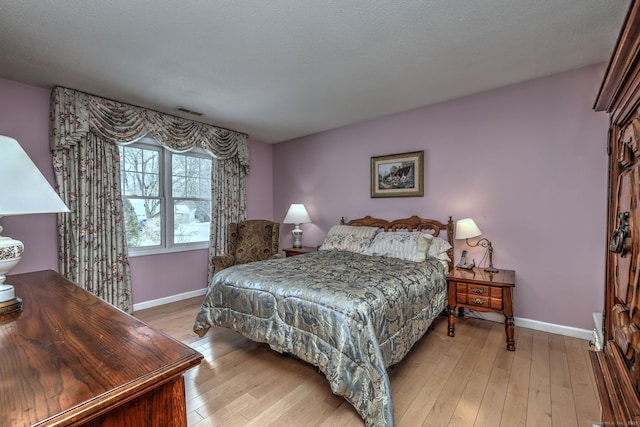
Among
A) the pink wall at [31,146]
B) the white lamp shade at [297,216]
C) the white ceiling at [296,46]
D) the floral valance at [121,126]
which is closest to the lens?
the white ceiling at [296,46]

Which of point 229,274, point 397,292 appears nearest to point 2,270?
point 229,274

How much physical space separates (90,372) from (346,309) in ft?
4.09

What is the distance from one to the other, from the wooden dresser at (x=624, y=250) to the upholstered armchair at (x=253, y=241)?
329 centimetres

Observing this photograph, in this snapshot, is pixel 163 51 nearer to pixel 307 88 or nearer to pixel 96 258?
pixel 307 88

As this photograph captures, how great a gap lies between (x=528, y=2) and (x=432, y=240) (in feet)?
6.76

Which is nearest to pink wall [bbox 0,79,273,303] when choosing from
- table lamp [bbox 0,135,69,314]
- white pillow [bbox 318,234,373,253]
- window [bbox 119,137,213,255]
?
window [bbox 119,137,213,255]

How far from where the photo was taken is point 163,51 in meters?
2.18

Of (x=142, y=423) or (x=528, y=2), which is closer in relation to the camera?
(x=142, y=423)

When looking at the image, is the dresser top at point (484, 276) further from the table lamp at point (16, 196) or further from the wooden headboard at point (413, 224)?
the table lamp at point (16, 196)

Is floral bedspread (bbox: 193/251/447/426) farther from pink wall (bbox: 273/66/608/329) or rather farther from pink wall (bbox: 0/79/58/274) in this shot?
pink wall (bbox: 0/79/58/274)

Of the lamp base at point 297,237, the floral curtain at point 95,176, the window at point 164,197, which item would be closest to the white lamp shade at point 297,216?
the lamp base at point 297,237

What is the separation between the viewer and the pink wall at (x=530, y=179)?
2.49 metres

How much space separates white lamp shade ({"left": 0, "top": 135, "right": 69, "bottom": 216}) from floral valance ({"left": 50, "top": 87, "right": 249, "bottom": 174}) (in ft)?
7.01

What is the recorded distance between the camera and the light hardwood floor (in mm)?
1641
